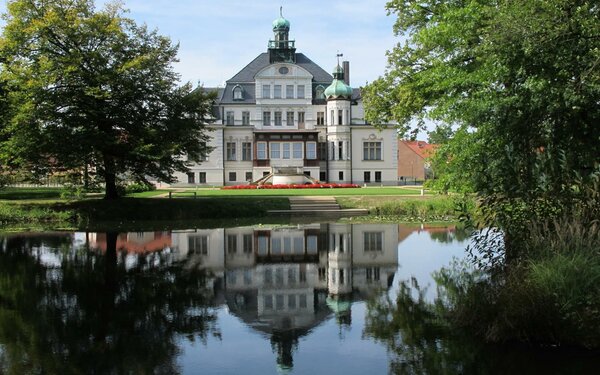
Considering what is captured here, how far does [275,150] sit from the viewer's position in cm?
6131

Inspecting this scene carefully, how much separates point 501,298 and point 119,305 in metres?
6.21

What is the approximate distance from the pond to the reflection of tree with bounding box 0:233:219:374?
2 cm

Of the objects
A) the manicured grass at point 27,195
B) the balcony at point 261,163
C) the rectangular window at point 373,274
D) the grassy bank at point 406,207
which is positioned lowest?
the rectangular window at point 373,274

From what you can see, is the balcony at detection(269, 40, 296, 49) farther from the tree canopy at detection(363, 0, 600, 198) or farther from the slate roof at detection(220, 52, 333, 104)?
the tree canopy at detection(363, 0, 600, 198)

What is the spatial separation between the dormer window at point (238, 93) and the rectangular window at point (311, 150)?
887 centimetres

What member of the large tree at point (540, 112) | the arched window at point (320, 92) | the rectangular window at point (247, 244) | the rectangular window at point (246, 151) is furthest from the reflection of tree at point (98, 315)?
the arched window at point (320, 92)

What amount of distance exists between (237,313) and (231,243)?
9185 millimetres

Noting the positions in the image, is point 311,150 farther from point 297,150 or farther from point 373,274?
point 373,274

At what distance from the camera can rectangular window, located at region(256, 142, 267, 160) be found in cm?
6125

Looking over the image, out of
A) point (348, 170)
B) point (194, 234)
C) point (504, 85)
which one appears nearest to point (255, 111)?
point (348, 170)

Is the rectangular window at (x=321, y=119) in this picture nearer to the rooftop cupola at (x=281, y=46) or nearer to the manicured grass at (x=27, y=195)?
the rooftop cupola at (x=281, y=46)

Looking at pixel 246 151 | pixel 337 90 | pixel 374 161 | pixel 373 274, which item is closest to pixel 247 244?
pixel 373 274

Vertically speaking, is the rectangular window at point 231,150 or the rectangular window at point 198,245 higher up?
the rectangular window at point 231,150

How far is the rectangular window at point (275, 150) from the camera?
201 feet
